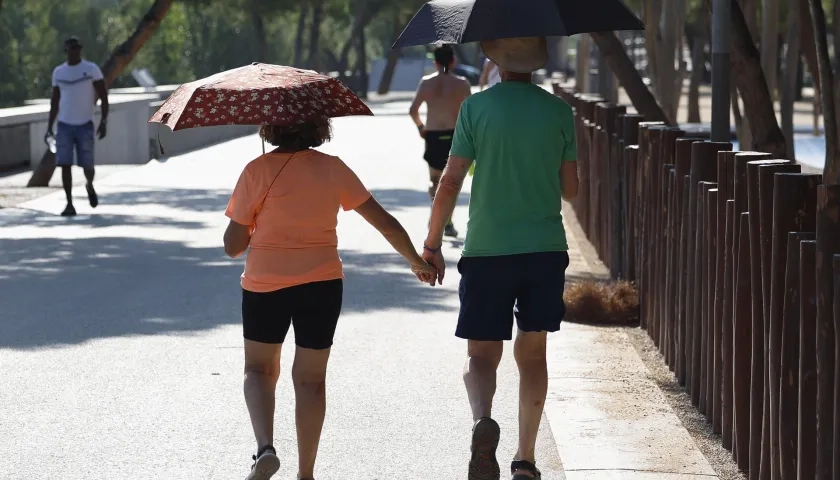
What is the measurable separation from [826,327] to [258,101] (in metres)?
2.02

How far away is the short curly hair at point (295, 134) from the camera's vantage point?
5629mm

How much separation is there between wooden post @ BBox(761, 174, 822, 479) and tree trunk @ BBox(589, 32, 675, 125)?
1041 cm

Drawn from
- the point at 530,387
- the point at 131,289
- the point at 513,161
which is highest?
the point at 513,161

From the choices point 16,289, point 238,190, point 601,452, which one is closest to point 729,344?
point 601,452

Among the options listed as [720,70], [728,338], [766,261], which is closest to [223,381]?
[728,338]

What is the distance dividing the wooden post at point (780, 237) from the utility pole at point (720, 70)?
4.70 m

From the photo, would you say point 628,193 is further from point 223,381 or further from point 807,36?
point 807,36

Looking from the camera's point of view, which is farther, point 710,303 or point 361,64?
point 361,64

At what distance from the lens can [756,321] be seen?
6.31m

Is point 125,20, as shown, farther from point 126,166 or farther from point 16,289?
point 16,289

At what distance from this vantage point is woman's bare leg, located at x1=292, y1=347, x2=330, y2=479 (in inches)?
228

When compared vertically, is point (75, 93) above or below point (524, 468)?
above

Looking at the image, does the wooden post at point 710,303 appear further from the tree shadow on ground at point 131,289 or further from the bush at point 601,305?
the tree shadow on ground at point 131,289

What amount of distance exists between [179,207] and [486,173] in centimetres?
1282
